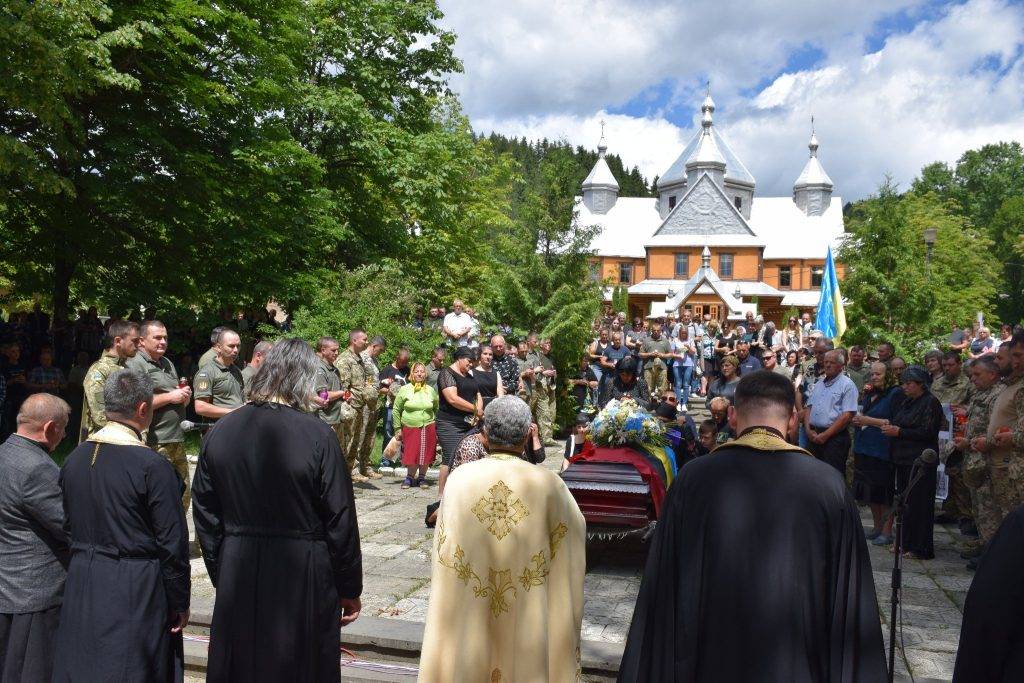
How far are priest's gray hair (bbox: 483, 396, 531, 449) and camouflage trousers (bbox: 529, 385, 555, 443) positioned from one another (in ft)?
32.0

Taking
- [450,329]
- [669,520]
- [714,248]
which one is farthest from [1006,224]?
[669,520]

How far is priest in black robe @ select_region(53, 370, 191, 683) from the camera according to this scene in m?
3.66

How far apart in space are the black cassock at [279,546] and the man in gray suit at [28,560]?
3.10 feet

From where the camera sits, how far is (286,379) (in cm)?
Answer: 372

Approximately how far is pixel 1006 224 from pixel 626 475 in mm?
71265

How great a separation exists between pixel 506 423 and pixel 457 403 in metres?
5.03

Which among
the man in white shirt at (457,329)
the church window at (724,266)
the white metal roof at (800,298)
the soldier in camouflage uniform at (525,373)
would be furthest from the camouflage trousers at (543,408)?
the church window at (724,266)

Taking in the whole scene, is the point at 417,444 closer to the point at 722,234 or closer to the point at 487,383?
the point at 487,383

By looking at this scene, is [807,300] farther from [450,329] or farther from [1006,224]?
[450,329]

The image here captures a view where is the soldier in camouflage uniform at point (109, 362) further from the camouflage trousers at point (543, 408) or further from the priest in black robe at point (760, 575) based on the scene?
the camouflage trousers at point (543, 408)

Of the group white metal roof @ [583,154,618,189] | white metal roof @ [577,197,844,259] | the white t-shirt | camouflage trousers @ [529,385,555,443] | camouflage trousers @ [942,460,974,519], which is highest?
white metal roof @ [583,154,618,189]

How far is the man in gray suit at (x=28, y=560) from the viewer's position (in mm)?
3928

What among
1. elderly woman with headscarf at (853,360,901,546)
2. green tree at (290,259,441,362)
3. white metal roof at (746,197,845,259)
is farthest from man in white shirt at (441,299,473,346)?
white metal roof at (746,197,845,259)

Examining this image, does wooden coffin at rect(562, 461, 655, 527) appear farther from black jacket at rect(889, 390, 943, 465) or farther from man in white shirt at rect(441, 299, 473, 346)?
man in white shirt at rect(441, 299, 473, 346)
